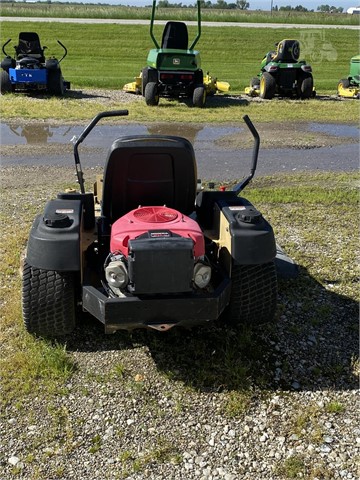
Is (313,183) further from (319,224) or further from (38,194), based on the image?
(38,194)

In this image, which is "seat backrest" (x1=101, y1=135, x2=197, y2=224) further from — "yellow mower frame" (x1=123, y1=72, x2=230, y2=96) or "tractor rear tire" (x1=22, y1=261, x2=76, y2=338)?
"yellow mower frame" (x1=123, y1=72, x2=230, y2=96)

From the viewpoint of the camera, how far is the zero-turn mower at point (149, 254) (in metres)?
3.01

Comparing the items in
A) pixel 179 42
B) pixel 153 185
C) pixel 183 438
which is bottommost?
Result: pixel 183 438

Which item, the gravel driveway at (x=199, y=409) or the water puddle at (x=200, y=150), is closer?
the gravel driveway at (x=199, y=409)

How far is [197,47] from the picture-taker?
27.9 meters

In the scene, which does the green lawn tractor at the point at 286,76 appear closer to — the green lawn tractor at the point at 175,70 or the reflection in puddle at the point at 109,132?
the green lawn tractor at the point at 175,70

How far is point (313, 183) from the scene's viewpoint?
7.51m

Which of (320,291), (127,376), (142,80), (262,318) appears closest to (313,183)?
(320,291)

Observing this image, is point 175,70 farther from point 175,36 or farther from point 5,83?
point 5,83

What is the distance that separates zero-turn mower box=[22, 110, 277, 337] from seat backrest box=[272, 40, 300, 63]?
491 inches

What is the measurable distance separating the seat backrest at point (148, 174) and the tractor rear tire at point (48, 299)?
66 cm

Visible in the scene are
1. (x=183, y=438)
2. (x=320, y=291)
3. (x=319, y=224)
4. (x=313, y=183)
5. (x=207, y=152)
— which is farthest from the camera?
(x=207, y=152)

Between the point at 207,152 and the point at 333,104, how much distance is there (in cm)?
672

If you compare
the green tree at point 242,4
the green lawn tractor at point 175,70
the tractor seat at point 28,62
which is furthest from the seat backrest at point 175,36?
the green tree at point 242,4
